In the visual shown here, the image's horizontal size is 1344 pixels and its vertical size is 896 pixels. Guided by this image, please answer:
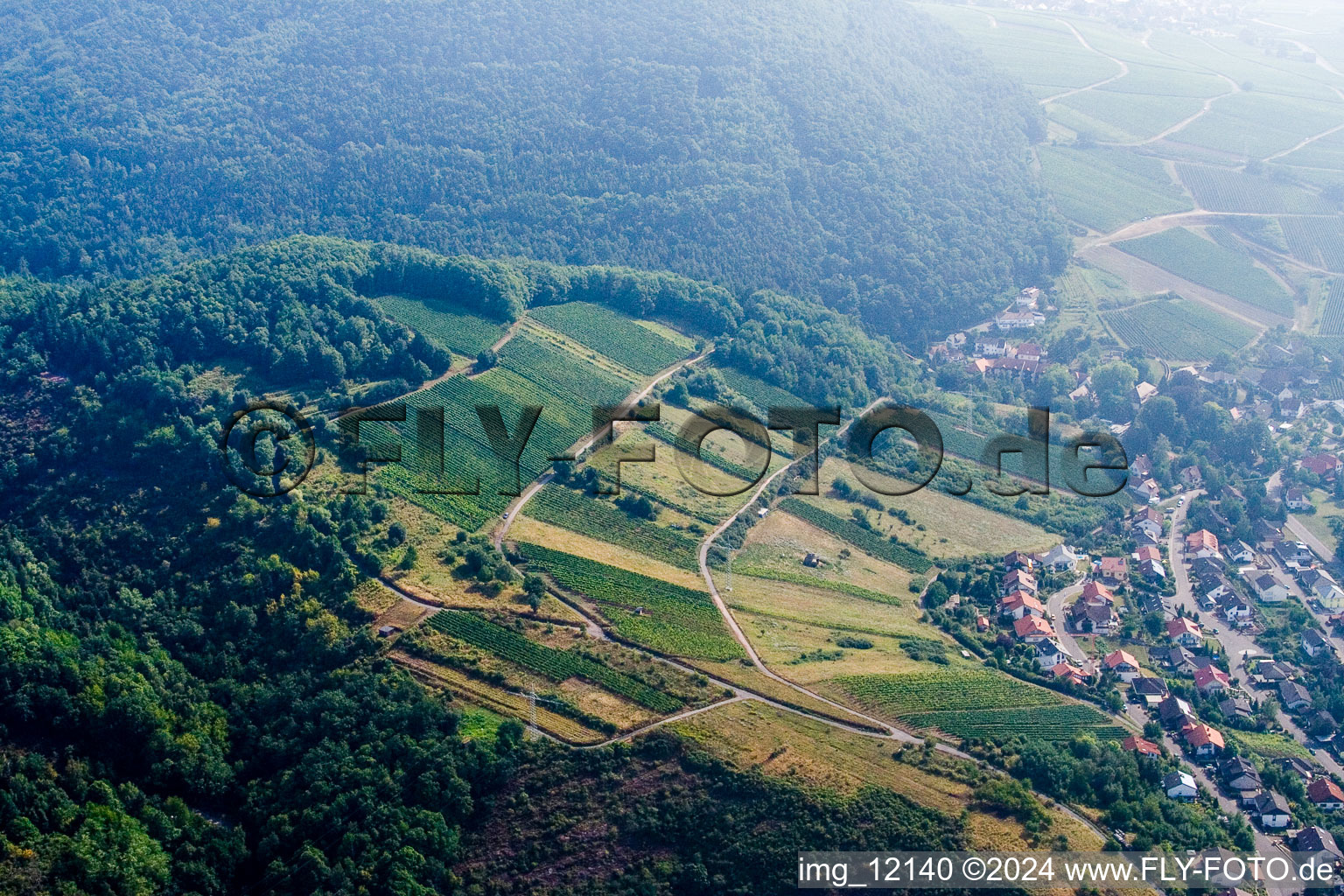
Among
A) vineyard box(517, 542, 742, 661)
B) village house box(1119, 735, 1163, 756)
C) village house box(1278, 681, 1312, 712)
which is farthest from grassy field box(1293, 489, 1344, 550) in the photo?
vineyard box(517, 542, 742, 661)

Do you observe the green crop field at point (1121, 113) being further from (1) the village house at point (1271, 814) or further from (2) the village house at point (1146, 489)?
(1) the village house at point (1271, 814)

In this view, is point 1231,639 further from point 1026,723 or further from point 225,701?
point 225,701

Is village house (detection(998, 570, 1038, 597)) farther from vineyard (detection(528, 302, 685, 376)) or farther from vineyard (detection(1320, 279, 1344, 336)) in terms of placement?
vineyard (detection(1320, 279, 1344, 336))

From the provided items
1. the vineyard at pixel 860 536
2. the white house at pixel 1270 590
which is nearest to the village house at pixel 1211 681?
the white house at pixel 1270 590

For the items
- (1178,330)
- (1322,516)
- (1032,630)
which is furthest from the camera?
(1178,330)

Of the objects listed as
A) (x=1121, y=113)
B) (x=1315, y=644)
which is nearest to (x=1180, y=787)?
(x=1315, y=644)
